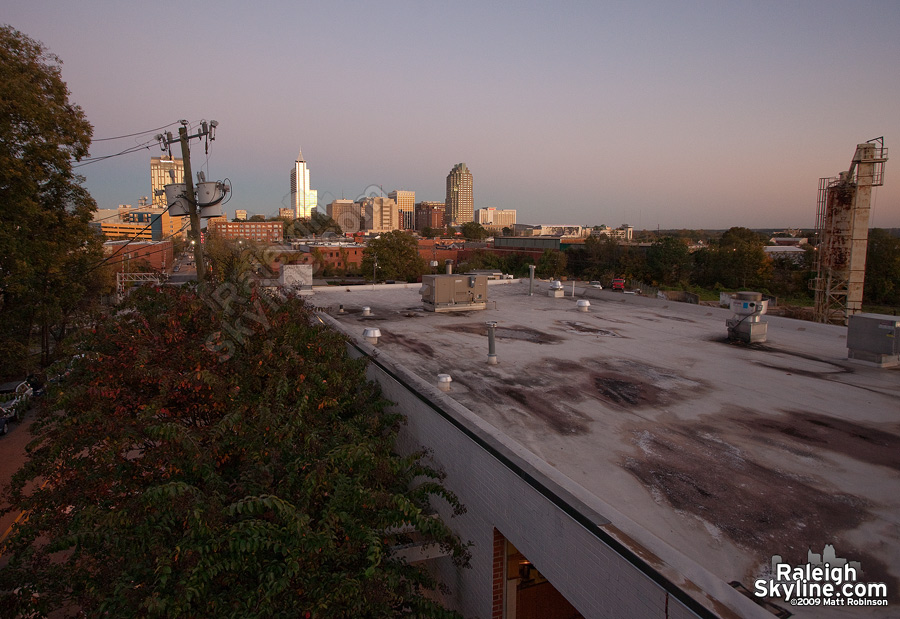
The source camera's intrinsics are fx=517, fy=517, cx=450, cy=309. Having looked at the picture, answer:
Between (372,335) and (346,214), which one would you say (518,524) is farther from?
(346,214)

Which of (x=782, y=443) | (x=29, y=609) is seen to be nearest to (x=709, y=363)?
(x=782, y=443)

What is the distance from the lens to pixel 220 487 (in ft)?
19.5

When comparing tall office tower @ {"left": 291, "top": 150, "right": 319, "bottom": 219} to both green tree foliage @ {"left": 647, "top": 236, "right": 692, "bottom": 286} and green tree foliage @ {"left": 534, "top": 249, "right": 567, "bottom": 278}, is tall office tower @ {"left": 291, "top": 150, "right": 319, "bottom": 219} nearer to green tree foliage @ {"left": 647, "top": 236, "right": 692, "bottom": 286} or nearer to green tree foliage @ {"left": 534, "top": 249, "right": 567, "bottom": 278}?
green tree foliage @ {"left": 534, "top": 249, "right": 567, "bottom": 278}

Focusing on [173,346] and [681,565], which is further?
[173,346]

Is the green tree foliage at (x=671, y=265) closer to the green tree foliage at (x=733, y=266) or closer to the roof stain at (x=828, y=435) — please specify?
the green tree foliage at (x=733, y=266)

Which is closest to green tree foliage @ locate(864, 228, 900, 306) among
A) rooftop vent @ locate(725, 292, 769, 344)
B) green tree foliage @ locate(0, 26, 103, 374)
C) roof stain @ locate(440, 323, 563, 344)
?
rooftop vent @ locate(725, 292, 769, 344)

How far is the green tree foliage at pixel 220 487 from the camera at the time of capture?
477 centimetres

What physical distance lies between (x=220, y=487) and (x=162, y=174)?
2188cm

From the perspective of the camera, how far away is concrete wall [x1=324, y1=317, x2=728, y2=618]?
3.93 metres

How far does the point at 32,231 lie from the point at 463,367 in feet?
56.0

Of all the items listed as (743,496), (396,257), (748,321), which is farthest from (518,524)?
(396,257)

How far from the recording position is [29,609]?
5.62 meters

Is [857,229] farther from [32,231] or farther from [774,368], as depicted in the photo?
[32,231]

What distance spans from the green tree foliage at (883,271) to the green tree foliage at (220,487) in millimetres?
61638
